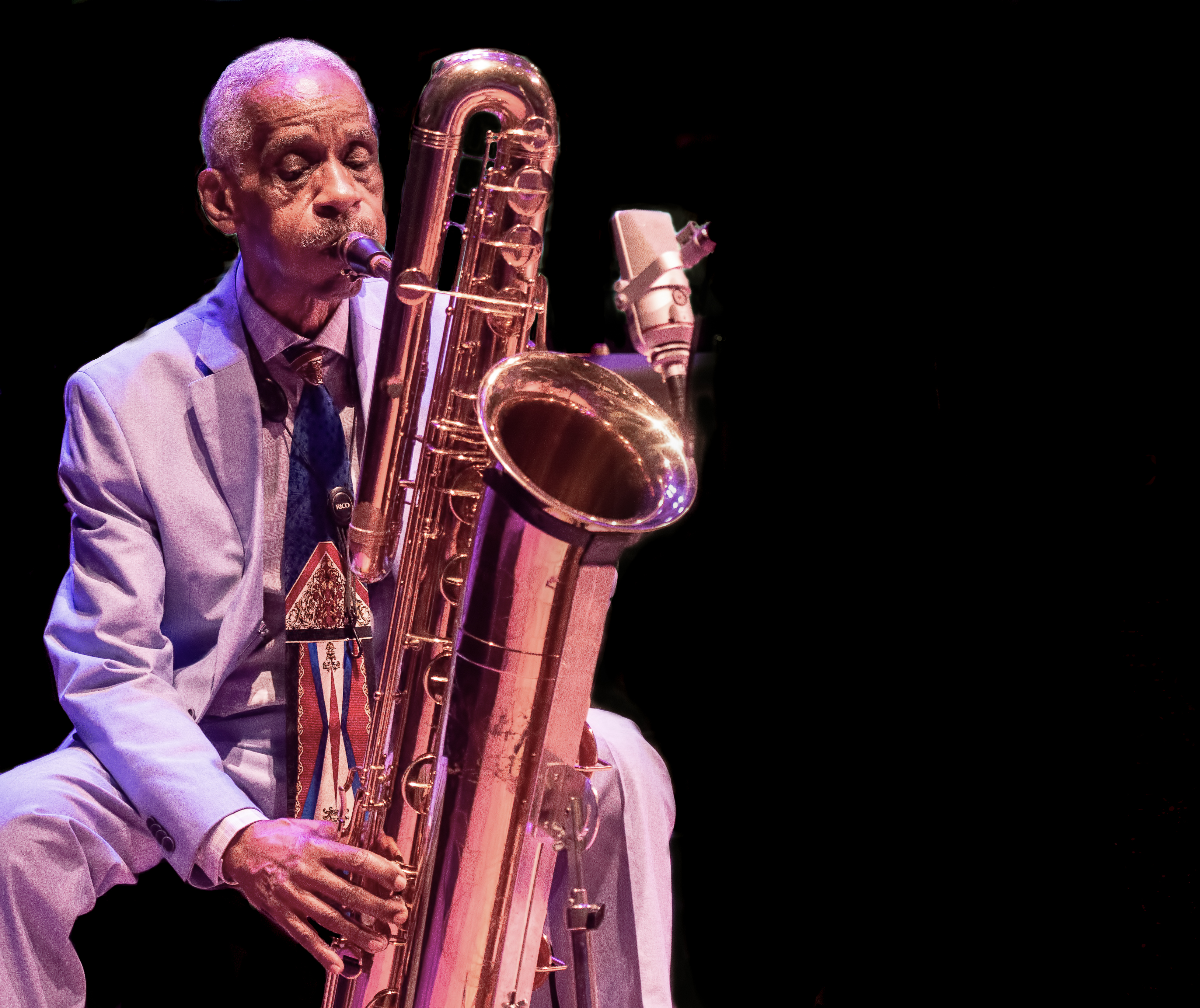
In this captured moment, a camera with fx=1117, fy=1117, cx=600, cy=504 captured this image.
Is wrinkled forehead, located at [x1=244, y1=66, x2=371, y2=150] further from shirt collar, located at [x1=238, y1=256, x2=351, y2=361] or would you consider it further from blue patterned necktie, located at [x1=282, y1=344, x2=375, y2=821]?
blue patterned necktie, located at [x1=282, y1=344, x2=375, y2=821]

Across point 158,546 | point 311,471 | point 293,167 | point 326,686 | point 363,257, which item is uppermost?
point 293,167

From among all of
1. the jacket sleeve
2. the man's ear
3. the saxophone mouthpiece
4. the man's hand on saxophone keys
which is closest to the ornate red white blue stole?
the jacket sleeve

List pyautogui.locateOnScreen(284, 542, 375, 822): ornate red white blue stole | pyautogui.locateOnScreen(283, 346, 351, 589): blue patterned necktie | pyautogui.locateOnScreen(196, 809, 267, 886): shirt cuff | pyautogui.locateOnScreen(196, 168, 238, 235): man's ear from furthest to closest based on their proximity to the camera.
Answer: pyautogui.locateOnScreen(196, 168, 238, 235): man's ear, pyautogui.locateOnScreen(283, 346, 351, 589): blue patterned necktie, pyautogui.locateOnScreen(284, 542, 375, 822): ornate red white blue stole, pyautogui.locateOnScreen(196, 809, 267, 886): shirt cuff

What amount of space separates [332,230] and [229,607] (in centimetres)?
76

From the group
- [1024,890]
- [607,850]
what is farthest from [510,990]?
[1024,890]

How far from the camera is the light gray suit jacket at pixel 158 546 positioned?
1.93m

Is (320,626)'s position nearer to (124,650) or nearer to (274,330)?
(124,650)

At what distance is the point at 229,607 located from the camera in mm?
2104

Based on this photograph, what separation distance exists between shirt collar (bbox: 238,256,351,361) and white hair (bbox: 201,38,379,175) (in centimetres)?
24

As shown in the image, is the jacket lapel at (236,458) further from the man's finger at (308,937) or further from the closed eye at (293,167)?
the man's finger at (308,937)

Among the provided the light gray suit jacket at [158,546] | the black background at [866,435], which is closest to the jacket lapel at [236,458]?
the light gray suit jacket at [158,546]

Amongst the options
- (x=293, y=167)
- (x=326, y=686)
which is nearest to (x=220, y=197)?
(x=293, y=167)

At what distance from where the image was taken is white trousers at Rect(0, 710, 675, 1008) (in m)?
1.74

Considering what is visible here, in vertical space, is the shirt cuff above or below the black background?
below
